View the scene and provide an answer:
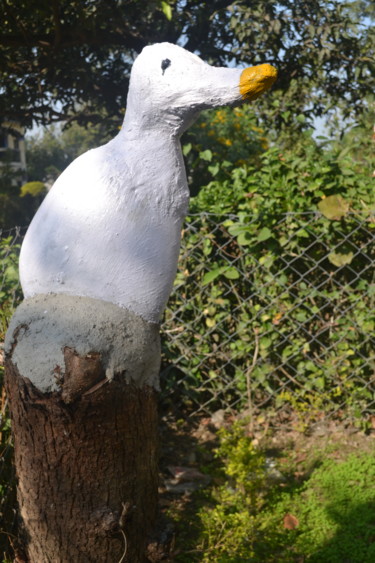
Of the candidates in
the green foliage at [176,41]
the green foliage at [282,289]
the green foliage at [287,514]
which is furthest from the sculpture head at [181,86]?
the green foliage at [176,41]

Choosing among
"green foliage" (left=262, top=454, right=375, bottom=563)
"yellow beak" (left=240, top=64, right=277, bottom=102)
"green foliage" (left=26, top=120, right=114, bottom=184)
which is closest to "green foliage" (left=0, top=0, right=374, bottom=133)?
"green foliage" (left=262, top=454, right=375, bottom=563)

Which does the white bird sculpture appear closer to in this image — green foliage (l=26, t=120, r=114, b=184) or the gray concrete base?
the gray concrete base

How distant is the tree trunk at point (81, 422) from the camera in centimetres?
144

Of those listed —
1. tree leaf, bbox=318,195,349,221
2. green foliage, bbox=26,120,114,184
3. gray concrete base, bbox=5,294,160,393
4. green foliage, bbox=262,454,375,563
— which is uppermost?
gray concrete base, bbox=5,294,160,393

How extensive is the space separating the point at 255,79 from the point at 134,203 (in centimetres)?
42

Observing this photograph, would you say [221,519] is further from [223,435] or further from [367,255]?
[367,255]

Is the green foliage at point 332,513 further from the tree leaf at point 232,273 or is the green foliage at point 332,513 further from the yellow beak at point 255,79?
the yellow beak at point 255,79

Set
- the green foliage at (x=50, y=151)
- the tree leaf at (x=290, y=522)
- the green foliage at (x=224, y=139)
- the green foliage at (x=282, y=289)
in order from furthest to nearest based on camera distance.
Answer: the green foliage at (x=50, y=151), the green foliage at (x=224, y=139), the green foliage at (x=282, y=289), the tree leaf at (x=290, y=522)

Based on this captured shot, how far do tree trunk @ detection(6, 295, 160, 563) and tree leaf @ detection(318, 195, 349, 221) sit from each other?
213 centimetres

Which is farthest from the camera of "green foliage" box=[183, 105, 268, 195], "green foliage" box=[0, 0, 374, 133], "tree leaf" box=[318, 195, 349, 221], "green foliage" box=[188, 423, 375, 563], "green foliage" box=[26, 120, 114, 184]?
"green foliage" box=[26, 120, 114, 184]

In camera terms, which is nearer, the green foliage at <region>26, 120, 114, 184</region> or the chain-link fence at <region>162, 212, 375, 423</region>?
the chain-link fence at <region>162, 212, 375, 423</region>

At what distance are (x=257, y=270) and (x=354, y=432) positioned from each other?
3.88ft

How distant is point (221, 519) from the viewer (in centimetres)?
258

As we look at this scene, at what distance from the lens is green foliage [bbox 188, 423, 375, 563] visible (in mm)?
2523
